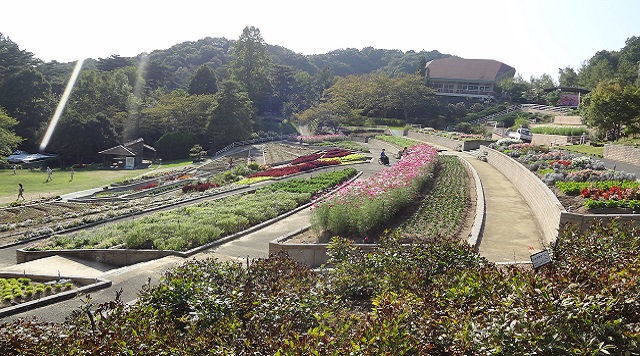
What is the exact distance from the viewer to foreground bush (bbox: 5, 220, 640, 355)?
430 centimetres

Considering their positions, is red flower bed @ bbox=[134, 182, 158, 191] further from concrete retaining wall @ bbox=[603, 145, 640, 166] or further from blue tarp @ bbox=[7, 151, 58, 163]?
concrete retaining wall @ bbox=[603, 145, 640, 166]

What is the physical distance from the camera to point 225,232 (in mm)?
15609

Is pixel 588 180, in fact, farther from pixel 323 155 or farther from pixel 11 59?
pixel 11 59

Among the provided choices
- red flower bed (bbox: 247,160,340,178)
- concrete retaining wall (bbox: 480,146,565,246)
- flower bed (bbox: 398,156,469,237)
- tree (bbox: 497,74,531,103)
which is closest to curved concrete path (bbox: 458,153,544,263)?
concrete retaining wall (bbox: 480,146,565,246)

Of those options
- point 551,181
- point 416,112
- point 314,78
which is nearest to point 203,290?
point 551,181

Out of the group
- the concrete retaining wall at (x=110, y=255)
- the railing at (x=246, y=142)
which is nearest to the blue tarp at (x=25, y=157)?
the railing at (x=246, y=142)

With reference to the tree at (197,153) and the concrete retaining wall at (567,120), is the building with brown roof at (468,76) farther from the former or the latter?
the tree at (197,153)

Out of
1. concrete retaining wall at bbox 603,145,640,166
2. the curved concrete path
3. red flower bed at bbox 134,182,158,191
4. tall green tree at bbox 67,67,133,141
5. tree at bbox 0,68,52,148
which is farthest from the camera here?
tall green tree at bbox 67,67,133,141

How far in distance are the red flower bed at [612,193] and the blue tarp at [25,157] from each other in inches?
1840

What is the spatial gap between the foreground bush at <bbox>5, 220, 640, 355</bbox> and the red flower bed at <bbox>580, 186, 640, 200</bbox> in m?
4.87

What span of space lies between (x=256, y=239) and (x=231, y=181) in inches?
603

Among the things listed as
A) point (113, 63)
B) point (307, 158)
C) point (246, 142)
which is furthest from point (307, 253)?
point (113, 63)

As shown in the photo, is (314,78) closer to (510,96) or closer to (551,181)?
(510,96)

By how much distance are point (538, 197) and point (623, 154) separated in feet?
35.9
